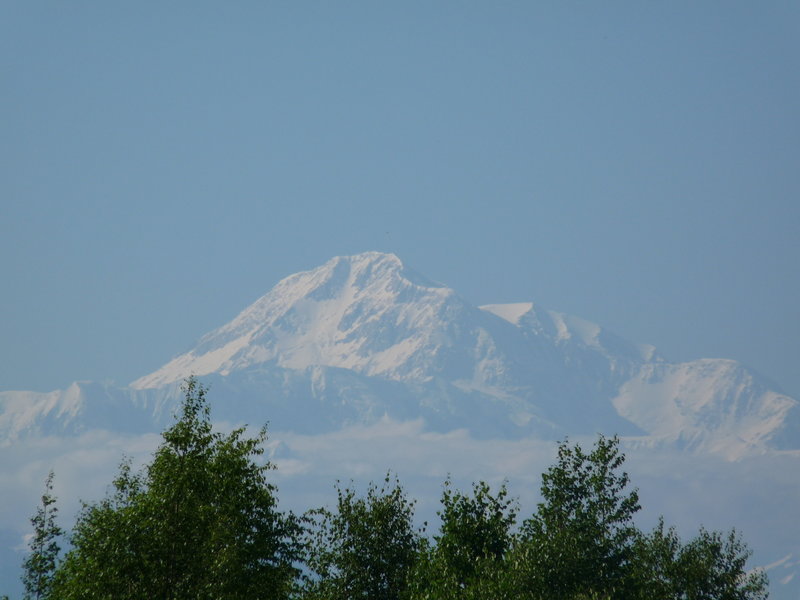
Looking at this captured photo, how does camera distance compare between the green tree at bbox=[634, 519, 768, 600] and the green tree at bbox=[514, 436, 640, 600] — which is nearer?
the green tree at bbox=[514, 436, 640, 600]

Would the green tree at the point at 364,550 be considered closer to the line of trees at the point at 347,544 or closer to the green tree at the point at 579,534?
the line of trees at the point at 347,544

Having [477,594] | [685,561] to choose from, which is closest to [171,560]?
[477,594]

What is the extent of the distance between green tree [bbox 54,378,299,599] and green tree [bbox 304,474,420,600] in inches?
355

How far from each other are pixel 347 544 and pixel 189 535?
2310cm

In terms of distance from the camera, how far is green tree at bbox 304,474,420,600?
7144cm

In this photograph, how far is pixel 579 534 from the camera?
80625 millimetres

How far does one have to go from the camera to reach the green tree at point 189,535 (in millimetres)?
49688

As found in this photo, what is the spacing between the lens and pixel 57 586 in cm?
5522

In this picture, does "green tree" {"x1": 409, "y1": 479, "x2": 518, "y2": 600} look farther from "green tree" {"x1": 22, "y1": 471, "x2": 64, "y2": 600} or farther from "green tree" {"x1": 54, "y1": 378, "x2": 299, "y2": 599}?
"green tree" {"x1": 22, "y1": 471, "x2": 64, "y2": 600}

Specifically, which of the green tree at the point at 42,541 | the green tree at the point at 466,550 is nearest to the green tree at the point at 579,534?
the green tree at the point at 466,550

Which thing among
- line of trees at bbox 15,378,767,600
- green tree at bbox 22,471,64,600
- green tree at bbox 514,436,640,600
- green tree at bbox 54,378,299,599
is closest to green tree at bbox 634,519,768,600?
line of trees at bbox 15,378,767,600

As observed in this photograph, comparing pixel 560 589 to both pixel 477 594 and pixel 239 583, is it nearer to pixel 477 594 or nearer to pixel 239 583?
pixel 477 594

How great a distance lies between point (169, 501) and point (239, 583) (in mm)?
7414

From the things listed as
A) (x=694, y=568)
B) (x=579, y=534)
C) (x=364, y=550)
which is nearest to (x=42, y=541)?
(x=364, y=550)
